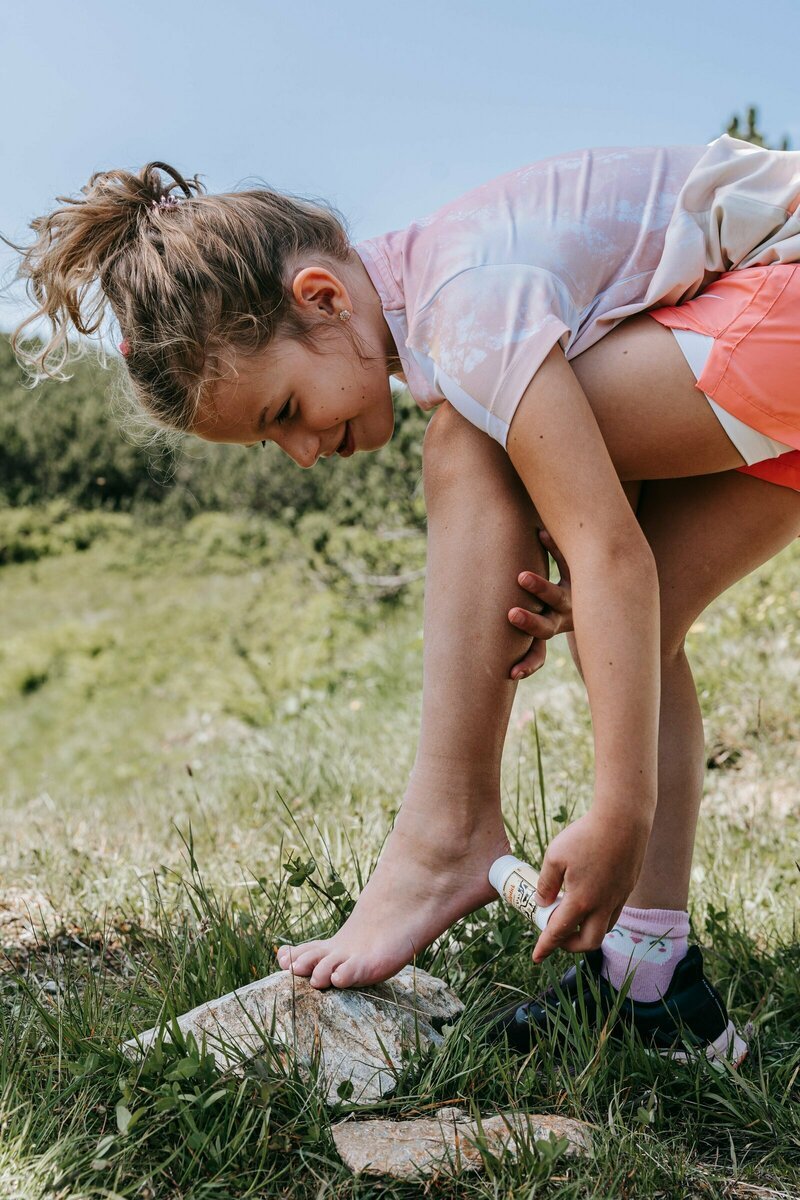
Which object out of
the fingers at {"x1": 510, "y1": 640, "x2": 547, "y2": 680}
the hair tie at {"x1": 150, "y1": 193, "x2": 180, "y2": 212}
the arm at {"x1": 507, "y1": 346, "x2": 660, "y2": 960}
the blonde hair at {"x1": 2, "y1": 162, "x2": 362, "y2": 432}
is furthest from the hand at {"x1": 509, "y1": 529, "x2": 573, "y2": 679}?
the hair tie at {"x1": 150, "y1": 193, "x2": 180, "y2": 212}

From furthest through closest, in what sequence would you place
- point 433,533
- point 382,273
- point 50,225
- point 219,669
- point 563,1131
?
point 219,669 < point 50,225 < point 382,273 < point 433,533 < point 563,1131

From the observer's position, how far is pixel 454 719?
1402mm

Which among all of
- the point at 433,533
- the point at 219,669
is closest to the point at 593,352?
the point at 433,533

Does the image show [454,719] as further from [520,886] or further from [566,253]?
[566,253]

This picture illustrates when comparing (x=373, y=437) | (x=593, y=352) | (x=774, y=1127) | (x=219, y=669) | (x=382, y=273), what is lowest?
(x=219, y=669)

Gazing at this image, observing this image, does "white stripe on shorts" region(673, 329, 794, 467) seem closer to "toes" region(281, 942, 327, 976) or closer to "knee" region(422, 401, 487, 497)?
"knee" region(422, 401, 487, 497)

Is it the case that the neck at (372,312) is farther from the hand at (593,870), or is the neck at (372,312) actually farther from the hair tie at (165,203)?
the hand at (593,870)

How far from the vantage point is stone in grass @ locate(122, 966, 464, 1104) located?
130cm

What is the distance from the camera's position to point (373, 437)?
65.2 inches

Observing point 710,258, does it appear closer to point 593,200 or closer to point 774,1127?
point 593,200

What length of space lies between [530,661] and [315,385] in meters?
0.52

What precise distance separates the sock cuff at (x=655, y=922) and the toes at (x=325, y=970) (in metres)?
0.40

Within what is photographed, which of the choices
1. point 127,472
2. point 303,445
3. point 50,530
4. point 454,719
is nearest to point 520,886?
point 454,719

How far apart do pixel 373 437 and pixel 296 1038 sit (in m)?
0.88
